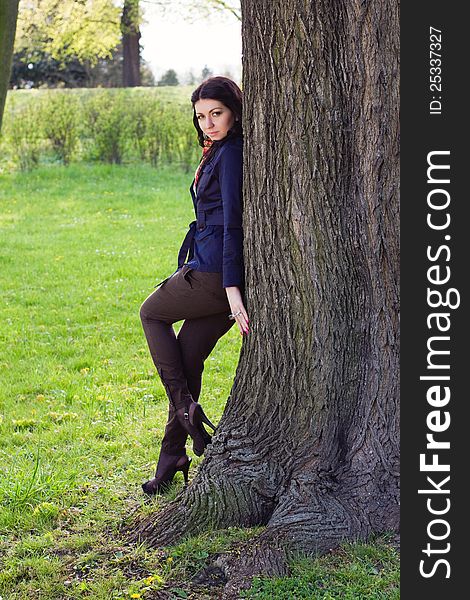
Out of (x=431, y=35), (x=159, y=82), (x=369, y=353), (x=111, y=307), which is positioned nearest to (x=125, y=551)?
(x=369, y=353)

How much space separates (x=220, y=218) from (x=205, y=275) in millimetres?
259

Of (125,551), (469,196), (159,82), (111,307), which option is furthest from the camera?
(159,82)

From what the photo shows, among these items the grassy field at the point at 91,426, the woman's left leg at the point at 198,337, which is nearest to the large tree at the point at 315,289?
the grassy field at the point at 91,426

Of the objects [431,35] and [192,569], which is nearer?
[431,35]

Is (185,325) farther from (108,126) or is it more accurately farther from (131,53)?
(131,53)

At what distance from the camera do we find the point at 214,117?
385 cm

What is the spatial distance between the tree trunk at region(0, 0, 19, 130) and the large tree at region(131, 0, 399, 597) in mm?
3403

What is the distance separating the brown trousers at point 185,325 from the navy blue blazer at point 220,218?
3.3 inches

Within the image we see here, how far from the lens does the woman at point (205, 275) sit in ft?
12.3

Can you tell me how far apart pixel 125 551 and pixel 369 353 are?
134 cm

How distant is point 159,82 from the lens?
34219 mm

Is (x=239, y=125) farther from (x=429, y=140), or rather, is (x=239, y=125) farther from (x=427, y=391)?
(x=427, y=391)

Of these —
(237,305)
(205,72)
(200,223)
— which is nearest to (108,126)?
(200,223)

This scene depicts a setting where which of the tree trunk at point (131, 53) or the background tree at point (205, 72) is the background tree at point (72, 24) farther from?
the background tree at point (205, 72)
